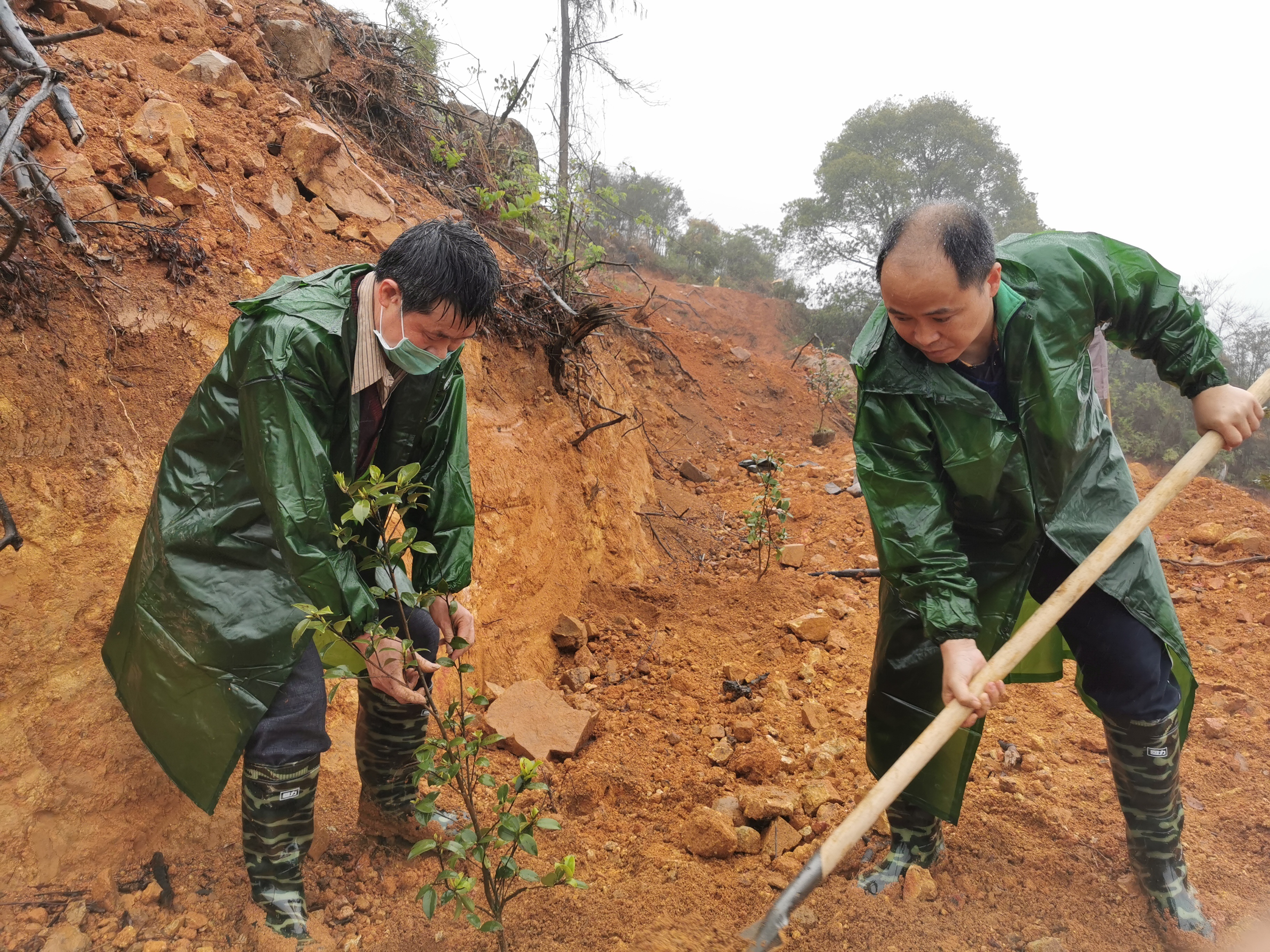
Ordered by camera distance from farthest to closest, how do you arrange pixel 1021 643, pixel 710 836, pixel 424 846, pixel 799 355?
1. pixel 799 355
2. pixel 710 836
3. pixel 1021 643
4. pixel 424 846

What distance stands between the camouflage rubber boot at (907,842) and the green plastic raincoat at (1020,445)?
0.94 feet

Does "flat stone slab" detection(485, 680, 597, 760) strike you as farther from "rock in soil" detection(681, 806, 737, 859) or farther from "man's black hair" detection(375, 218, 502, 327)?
"man's black hair" detection(375, 218, 502, 327)

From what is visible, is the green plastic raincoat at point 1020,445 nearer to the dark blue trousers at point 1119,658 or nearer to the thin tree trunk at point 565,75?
the dark blue trousers at point 1119,658

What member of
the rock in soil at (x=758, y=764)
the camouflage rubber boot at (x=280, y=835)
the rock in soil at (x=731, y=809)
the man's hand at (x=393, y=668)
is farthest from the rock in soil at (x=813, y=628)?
the camouflage rubber boot at (x=280, y=835)

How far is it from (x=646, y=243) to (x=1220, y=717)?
1706 centimetres

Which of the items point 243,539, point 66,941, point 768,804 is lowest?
point 66,941

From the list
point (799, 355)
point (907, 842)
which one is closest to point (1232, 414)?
point (907, 842)

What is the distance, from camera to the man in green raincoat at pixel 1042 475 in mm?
1847

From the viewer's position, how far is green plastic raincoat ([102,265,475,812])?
1.67 m

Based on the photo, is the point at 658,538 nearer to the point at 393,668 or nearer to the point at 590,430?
the point at 590,430

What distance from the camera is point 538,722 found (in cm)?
302

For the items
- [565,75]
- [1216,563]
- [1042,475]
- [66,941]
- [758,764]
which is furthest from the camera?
[565,75]

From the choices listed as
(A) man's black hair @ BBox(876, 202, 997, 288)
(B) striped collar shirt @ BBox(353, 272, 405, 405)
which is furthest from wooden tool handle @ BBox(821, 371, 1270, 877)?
(B) striped collar shirt @ BBox(353, 272, 405, 405)

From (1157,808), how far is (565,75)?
346 inches
